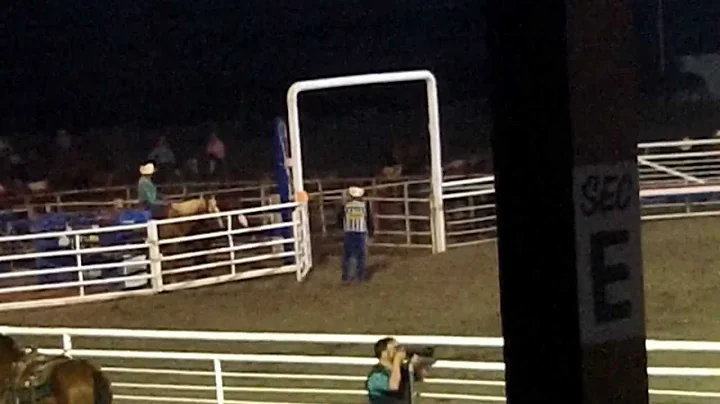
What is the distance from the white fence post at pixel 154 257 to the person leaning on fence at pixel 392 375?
175 inches

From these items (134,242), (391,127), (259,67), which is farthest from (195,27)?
(134,242)

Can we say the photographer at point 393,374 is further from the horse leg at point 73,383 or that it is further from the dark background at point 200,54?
the dark background at point 200,54

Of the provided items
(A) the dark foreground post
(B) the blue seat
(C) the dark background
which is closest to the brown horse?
(A) the dark foreground post

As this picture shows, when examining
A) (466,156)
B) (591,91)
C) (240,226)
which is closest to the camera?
(591,91)

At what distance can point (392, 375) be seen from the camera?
3340 millimetres

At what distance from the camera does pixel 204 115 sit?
13.6 m

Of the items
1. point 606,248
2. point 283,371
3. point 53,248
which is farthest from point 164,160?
point 606,248

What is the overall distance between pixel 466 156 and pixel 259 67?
8.46 feet

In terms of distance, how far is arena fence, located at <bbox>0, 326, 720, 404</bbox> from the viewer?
157 inches

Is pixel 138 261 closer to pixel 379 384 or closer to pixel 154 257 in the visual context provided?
pixel 154 257

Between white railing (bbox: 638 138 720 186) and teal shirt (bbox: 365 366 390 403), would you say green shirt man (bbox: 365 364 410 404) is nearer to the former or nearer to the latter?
teal shirt (bbox: 365 366 390 403)

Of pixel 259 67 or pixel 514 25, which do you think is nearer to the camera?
pixel 514 25

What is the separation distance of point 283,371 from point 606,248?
4162 millimetres

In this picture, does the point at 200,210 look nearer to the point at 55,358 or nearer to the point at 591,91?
the point at 55,358
